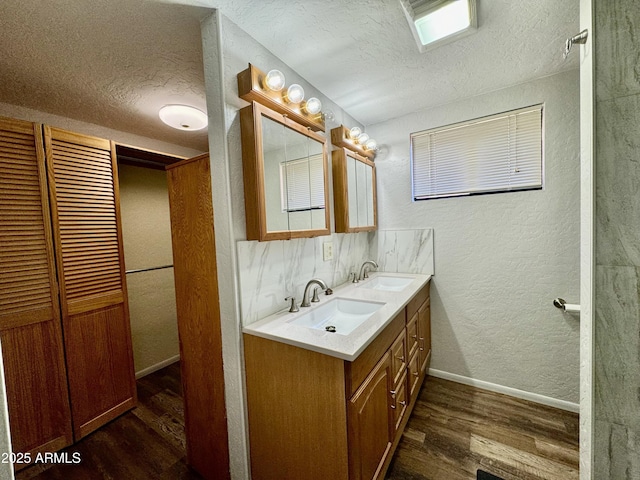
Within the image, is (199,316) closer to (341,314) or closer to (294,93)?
(341,314)

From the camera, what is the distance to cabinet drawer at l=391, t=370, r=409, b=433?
4.62 ft

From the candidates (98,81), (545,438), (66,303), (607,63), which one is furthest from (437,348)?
(98,81)

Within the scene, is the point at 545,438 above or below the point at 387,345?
below

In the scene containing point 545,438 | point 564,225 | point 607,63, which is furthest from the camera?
point 564,225

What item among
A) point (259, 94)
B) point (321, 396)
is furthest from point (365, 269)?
point (259, 94)

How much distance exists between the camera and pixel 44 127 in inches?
63.4

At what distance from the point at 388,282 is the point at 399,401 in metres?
1.03

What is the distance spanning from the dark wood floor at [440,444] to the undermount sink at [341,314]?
32.6 inches

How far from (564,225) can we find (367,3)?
1915 mm

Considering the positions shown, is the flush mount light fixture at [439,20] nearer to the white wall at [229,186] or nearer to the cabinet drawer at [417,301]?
the white wall at [229,186]

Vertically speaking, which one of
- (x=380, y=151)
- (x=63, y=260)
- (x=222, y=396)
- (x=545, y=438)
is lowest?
(x=545, y=438)

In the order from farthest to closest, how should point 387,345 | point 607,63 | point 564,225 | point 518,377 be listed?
point 518,377 < point 564,225 < point 387,345 < point 607,63

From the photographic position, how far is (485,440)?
1602mm

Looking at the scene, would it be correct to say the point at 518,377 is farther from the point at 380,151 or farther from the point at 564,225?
the point at 380,151
